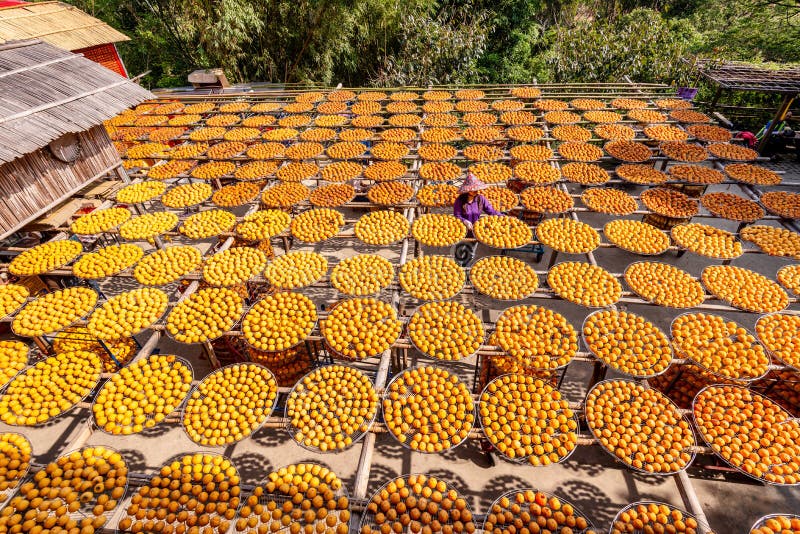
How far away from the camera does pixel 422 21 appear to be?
18984 millimetres

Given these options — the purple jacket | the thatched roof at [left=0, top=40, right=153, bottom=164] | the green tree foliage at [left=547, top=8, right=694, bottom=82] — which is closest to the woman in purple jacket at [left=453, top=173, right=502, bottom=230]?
the purple jacket

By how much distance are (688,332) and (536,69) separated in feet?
70.4

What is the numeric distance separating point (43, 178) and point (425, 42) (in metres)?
18.2

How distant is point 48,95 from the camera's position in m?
8.48

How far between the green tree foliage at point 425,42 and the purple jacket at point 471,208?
1492 cm

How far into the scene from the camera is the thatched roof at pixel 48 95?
24.6 feet

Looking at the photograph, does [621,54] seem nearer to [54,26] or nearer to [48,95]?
[48,95]

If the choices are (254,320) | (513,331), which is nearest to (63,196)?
(254,320)

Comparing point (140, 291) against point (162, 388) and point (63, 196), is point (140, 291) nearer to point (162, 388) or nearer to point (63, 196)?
point (162, 388)

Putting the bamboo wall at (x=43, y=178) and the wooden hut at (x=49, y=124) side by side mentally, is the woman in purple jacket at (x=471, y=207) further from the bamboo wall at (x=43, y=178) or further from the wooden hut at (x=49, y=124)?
the bamboo wall at (x=43, y=178)

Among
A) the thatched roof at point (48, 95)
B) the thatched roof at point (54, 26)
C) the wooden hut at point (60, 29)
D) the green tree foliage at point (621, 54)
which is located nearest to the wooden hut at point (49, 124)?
the thatched roof at point (48, 95)

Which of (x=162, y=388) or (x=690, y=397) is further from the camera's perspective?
(x=690, y=397)

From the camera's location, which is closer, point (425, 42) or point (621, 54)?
point (621, 54)

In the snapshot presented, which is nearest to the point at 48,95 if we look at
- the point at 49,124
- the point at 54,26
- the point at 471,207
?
the point at 49,124
